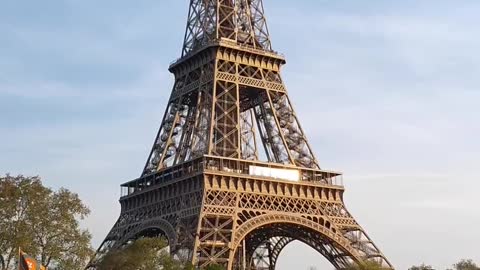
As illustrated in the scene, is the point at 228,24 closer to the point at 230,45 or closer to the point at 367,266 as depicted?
the point at 230,45

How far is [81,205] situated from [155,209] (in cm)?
1418

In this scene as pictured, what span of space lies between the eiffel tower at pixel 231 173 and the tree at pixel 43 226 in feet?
27.9

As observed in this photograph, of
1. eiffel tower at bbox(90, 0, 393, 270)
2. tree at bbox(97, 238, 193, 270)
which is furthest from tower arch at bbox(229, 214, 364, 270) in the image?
tree at bbox(97, 238, 193, 270)

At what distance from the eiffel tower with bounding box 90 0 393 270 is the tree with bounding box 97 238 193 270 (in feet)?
19.5

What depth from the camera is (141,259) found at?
36250mm

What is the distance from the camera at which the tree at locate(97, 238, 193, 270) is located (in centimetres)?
3625

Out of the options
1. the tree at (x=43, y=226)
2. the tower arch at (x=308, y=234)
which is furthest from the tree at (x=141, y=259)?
the tower arch at (x=308, y=234)

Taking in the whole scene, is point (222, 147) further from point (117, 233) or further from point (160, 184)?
point (117, 233)

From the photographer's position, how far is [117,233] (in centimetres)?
5428

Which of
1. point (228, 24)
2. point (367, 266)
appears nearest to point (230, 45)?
point (228, 24)

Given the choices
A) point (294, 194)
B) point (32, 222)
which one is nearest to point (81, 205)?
point (32, 222)

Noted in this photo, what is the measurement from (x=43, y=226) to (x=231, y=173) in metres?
14.9

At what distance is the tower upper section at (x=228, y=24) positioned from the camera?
5675 cm

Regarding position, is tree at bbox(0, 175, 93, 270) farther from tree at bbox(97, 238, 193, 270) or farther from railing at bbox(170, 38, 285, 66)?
railing at bbox(170, 38, 285, 66)
